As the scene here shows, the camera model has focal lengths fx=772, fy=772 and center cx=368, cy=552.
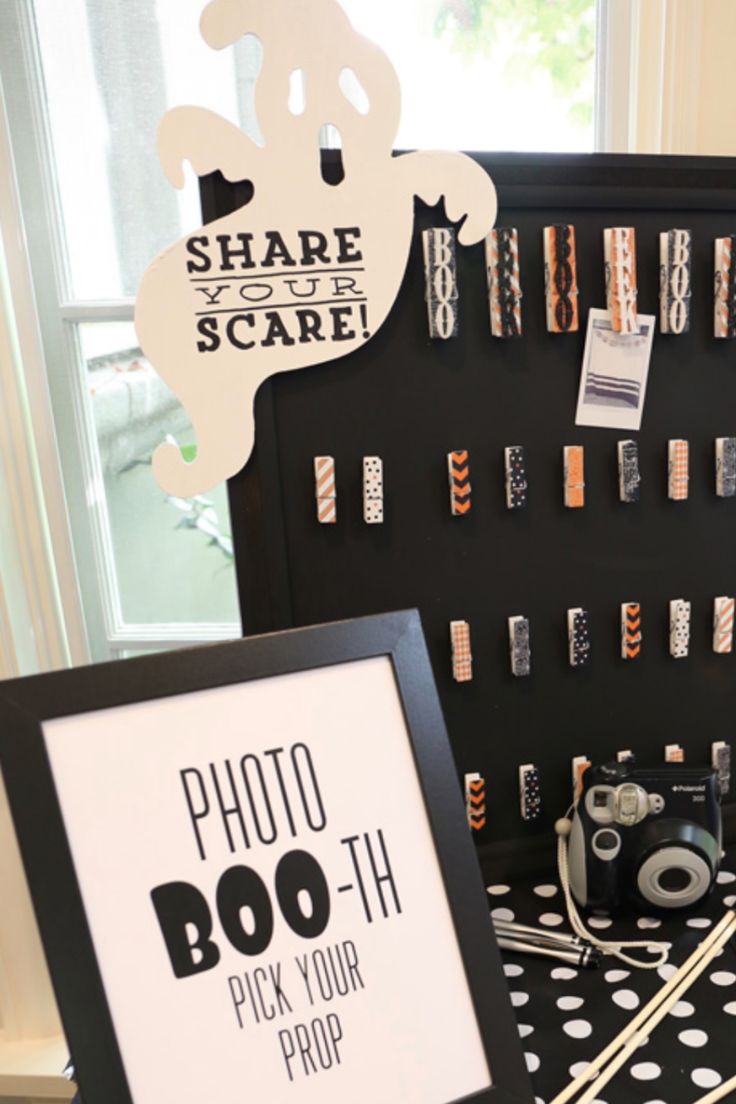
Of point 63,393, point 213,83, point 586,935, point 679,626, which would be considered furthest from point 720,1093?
point 213,83

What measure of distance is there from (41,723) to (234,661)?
130mm

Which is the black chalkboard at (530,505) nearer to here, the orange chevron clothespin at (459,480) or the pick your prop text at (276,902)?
the orange chevron clothespin at (459,480)

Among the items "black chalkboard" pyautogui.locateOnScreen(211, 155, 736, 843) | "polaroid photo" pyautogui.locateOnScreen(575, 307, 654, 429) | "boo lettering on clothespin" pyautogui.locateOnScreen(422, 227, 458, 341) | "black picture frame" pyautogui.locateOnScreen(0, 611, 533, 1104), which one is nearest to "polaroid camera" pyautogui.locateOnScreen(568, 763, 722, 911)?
"black chalkboard" pyautogui.locateOnScreen(211, 155, 736, 843)

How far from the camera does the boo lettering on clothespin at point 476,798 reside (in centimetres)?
87

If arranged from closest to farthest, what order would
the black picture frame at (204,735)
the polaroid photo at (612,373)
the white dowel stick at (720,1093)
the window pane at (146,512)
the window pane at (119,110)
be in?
the black picture frame at (204,735), the white dowel stick at (720,1093), the polaroid photo at (612,373), the window pane at (119,110), the window pane at (146,512)

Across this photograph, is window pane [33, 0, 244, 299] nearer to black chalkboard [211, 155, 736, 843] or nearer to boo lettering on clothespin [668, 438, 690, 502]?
black chalkboard [211, 155, 736, 843]

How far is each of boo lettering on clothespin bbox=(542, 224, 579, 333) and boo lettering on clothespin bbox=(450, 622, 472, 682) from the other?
33cm

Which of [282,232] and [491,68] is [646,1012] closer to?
[282,232]

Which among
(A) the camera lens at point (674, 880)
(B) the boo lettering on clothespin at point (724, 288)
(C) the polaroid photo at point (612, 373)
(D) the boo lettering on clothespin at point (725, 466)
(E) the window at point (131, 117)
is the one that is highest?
(E) the window at point (131, 117)

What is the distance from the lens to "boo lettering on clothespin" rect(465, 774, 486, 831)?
0.87m

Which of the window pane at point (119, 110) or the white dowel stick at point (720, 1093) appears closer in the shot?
the white dowel stick at point (720, 1093)

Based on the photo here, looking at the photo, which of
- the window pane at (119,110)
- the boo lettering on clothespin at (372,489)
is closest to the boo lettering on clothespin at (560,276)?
the boo lettering on clothespin at (372,489)

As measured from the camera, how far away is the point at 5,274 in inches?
40.2

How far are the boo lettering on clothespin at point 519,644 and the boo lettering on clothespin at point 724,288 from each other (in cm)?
38
